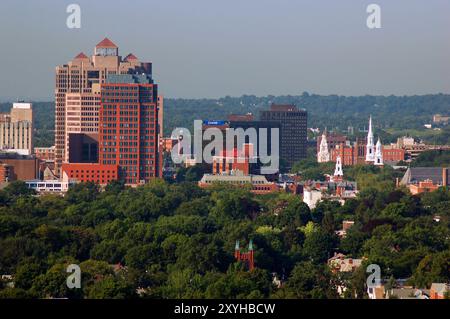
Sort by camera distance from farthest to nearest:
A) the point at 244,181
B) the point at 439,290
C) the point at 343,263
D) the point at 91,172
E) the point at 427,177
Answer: the point at 427,177
the point at 244,181
the point at 91,172
the point at 343,263
the point at 439,290

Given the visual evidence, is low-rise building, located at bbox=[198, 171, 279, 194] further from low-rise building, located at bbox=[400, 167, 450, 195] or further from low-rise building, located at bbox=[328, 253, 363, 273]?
low-rise building, located at bbox=[328, 253, 363, 273]

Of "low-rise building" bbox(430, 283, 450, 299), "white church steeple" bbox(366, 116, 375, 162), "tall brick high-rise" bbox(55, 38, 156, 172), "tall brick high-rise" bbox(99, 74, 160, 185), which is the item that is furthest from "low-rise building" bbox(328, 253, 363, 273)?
"white church steeple" bbox(366, 116, 375, 162)

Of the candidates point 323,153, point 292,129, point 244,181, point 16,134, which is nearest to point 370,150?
point 323,153

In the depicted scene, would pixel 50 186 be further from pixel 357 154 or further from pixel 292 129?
pixel 357 154

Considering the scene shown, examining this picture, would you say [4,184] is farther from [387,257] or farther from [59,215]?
[387,257]

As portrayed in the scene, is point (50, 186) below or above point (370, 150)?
below

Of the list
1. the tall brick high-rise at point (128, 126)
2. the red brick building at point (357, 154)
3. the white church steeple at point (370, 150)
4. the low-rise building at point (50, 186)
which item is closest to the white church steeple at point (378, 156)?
the white church steeple at point (370, 150)
